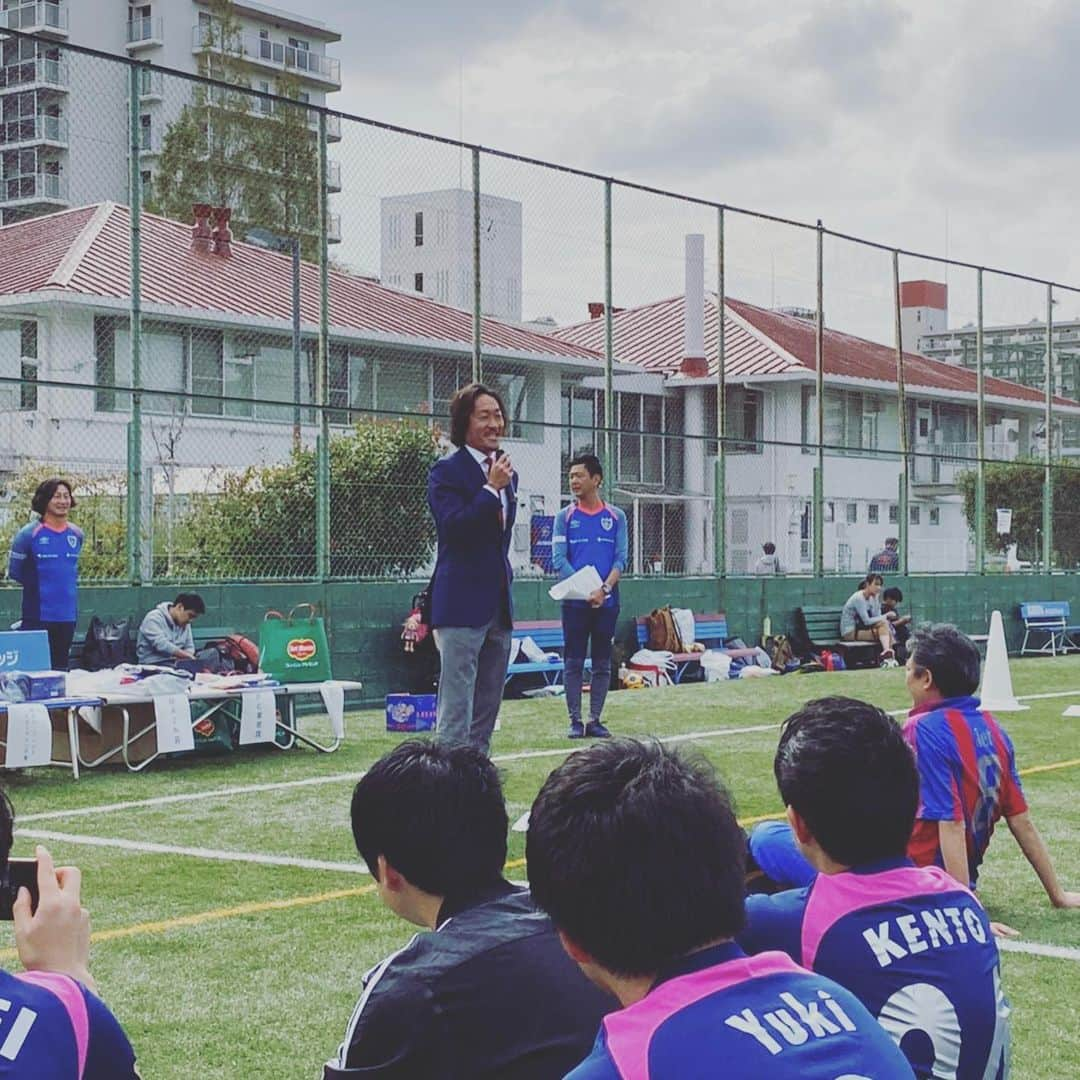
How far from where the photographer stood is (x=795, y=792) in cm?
300

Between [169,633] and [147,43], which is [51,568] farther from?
[147,43]

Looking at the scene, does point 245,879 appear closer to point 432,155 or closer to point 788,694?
point 788,694

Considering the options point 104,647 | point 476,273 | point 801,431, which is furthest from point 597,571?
point 801,431

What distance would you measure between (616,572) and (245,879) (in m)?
5.33

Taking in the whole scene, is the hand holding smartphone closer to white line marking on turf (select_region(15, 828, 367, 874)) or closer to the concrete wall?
white line marking on turf (select_region(15, 828, 367, 874))

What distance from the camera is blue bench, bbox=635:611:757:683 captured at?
662 inches

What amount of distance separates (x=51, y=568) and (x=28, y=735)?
2345mm

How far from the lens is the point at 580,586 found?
37.5 ft

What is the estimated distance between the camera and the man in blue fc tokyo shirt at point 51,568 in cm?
1113

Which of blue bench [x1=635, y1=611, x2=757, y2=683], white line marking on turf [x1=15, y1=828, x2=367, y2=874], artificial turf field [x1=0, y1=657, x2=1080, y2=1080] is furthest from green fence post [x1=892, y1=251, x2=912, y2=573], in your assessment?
white line marking on turf [x1=15, y1=828, x2=367, y2=874]

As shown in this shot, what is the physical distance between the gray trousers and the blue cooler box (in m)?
4.39

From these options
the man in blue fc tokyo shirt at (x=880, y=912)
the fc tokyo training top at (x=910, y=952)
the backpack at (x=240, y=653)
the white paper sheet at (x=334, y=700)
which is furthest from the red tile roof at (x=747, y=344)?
the fc tokyo training top at (x=910, y=952)

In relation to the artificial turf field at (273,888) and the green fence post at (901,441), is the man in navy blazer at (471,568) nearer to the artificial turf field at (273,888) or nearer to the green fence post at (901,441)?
the artificial turf field at (273,888)

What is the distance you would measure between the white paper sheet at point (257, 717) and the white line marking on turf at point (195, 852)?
2.42 meters
